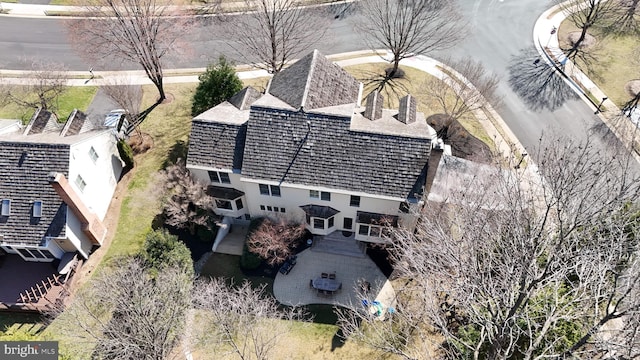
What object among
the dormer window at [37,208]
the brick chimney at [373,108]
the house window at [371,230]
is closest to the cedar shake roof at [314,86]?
the brick chimney at [373,108]

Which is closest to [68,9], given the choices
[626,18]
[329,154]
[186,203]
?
[186,203]

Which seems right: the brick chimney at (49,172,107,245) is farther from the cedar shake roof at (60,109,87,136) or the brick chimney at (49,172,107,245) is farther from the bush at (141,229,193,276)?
the cedar shake roof at (60,109,87,136)

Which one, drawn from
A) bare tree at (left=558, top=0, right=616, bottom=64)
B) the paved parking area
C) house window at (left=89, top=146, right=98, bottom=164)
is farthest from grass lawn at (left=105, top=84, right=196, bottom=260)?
bare tree at (left=558, top=0, right=616, bottom=64)

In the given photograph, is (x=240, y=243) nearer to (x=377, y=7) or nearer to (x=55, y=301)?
(x=55, y=301)

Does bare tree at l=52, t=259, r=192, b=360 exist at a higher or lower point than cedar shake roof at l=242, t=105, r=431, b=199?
lower

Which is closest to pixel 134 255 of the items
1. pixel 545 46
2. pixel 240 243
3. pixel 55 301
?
pixel 55 301
